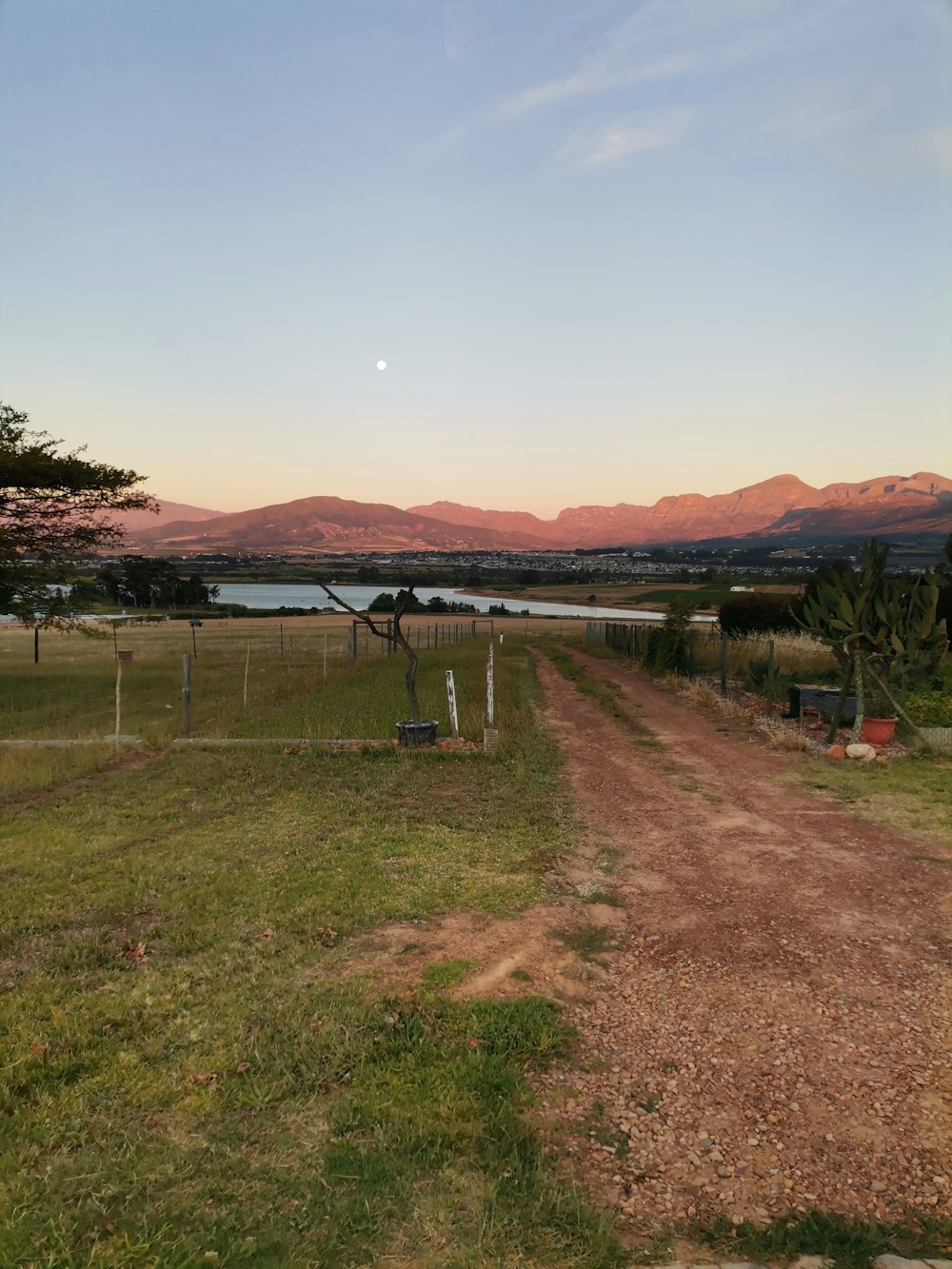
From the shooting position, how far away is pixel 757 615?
3173 cm

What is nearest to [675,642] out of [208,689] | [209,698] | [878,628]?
[878,628]

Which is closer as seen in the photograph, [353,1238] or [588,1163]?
[353,1238]

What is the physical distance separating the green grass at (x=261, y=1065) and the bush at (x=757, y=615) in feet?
86.6

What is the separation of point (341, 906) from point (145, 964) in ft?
5.14

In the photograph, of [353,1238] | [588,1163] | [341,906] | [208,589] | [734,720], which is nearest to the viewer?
[353,1238]

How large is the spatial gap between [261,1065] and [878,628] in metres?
13.6

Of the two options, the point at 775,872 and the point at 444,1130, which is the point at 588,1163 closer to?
the point at 444,1130

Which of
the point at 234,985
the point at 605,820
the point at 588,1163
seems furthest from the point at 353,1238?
the point at 605,820

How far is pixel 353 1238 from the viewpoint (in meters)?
2.80

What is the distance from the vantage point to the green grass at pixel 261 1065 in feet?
9.33

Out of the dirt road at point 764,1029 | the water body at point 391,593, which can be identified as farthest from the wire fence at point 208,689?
the water body at point 391,593

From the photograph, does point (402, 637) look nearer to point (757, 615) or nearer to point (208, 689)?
A: point (208, 689)

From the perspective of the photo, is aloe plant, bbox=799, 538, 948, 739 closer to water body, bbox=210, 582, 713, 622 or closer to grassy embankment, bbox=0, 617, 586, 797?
grassy embankment, bbox=0, 617, 586, 797

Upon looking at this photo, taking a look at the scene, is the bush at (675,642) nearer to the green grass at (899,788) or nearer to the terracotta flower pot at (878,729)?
the terracotta flower pot at (878,729)
